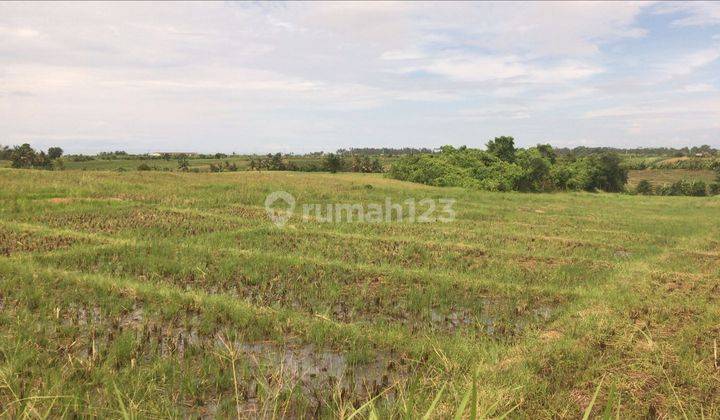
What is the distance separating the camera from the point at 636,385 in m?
4.21

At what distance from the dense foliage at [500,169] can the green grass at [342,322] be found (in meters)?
33.1

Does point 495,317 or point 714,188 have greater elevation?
point 714,188

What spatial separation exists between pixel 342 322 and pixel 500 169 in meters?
45.3

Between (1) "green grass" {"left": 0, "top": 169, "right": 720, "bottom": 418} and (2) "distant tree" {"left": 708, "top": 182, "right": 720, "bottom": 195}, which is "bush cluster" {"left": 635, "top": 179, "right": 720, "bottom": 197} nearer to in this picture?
(2) "distant tree" {"left": 708, "top": 182, "right": 720, "bottom": 195}

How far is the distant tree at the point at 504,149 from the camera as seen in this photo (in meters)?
52.2

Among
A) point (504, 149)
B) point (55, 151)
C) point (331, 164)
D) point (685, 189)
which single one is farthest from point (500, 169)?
point (55, 151)

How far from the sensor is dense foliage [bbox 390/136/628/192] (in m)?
47.4

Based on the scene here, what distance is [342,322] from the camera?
6.30 m

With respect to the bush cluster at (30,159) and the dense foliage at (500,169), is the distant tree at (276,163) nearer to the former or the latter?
the dense foliage at (500,169)

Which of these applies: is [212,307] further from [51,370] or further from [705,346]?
[705,346]

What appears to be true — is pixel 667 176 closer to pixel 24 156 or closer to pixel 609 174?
pixel 609 174

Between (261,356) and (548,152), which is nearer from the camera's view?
A: (261,356)

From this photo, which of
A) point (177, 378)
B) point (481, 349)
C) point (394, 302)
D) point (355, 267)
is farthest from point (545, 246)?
point (177, 378)

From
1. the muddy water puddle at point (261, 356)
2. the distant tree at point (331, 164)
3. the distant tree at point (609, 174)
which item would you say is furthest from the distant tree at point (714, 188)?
the muddy water puddle at point (261, 356)
